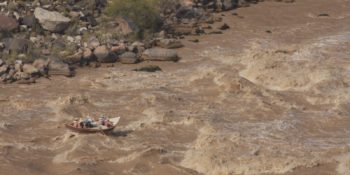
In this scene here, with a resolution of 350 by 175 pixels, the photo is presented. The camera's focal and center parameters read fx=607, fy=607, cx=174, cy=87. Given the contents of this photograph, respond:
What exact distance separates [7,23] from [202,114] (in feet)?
46.6

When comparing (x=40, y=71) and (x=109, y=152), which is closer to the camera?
(x=109, y=152)

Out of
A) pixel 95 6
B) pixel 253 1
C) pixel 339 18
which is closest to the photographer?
pixel 95 6

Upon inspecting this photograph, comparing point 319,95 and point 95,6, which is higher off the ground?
point 95,6

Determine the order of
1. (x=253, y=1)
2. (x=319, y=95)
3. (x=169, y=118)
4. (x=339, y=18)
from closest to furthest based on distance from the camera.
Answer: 1. (x=169, y=118)
2. (x=319, y=95)
3. (x=339, y=18)
4. (x=253, y=1)

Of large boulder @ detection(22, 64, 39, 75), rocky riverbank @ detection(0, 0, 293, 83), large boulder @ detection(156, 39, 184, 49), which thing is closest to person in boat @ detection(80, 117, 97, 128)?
rocky riverbank @ detection(0, 0, 293, 83)

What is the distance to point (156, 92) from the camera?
91.2 ft

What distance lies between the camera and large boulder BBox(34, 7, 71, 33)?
34.2 meters

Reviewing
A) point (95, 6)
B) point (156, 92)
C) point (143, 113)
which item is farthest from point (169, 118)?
point (95, 6)

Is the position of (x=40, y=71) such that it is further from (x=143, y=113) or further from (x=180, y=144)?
(x=180, y=144)

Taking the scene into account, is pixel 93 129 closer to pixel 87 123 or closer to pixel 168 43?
pixel 87 123

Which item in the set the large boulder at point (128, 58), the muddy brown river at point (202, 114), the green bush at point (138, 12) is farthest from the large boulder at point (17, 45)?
the green bush at point (138, 12)

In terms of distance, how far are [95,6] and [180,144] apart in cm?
1916

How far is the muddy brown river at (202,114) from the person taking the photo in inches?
810

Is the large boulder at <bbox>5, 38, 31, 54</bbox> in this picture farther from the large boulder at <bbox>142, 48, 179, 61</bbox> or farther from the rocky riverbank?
the large boulder at <bbox>142, 48, 179, 61</bbox>
